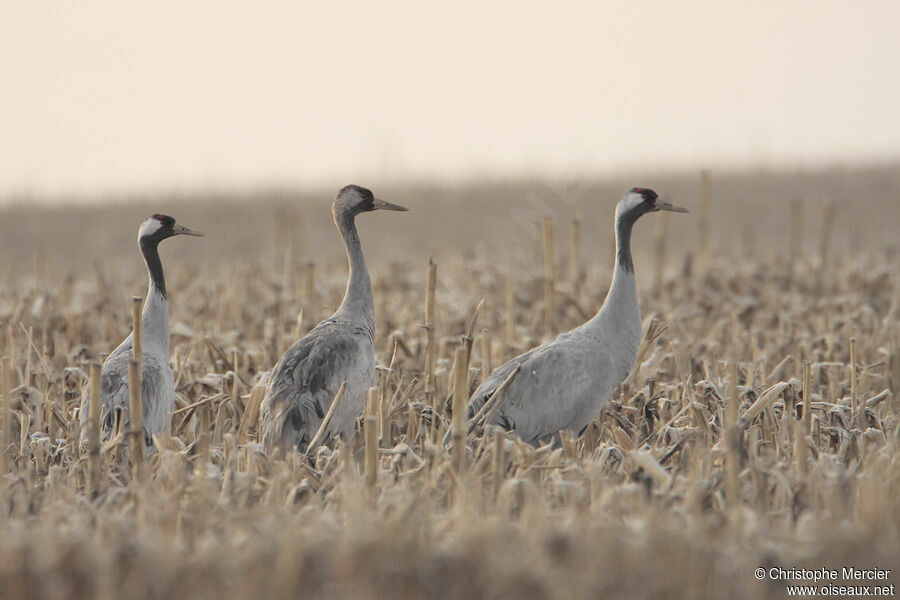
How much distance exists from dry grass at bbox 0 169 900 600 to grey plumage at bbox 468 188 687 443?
20 cm

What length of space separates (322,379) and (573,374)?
135 cm

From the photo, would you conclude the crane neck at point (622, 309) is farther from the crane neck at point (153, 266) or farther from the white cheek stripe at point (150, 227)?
the white cheek stripe at point (150, 227)

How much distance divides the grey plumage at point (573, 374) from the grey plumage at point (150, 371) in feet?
5.45

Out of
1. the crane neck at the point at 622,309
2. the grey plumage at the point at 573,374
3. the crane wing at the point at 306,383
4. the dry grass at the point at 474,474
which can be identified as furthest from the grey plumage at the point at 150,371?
the crane neck at the point at 622,309

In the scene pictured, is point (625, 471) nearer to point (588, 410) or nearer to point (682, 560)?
point (588, 410)

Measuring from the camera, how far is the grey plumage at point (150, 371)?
5164 mm

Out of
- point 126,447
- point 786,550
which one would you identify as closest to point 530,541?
point 786,550

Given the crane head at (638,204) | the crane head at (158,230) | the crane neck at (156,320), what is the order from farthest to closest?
the crane head at (158,230), the crane head at (638,204), the crane neck at (156,320)

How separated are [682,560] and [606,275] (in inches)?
357

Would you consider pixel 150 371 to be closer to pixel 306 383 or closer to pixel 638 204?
pixel 306 383

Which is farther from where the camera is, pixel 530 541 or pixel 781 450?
pixel 781 450

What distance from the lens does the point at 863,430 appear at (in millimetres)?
5219

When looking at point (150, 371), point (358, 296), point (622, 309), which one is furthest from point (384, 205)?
point (150, 371)

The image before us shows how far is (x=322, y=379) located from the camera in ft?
17.2
